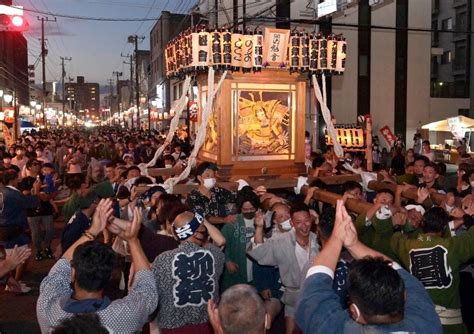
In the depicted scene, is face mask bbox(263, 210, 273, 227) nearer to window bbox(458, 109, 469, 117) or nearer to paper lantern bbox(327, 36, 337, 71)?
paper lantern bbox(327, 36, 337, 71)

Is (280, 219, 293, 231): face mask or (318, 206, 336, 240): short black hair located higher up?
(318, 206, 336, 240): short black hair

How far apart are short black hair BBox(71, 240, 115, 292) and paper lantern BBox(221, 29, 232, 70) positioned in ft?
21.0

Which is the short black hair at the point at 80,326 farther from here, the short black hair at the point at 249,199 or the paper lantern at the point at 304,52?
the paper lantern at the point at 304,52

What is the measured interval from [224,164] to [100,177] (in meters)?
4.52

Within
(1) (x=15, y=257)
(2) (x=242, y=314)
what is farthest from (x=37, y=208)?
(2) (x=242, y=314)

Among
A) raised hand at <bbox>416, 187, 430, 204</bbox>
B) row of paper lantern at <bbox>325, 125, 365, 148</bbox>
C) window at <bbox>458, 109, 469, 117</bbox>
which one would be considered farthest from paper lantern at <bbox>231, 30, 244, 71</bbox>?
window at <bbox>458, 109, 469, 117</bbox>

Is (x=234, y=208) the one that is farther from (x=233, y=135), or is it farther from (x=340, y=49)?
(x=340, y=49)

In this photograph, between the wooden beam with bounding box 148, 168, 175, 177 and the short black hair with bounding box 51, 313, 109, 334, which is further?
the wooden beam with bounding box 148, 168, 175, 177

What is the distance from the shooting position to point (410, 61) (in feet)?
97.3

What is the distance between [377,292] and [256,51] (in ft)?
24.2

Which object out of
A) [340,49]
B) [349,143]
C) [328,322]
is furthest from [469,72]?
[328,322]

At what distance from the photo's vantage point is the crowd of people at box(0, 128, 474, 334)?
2750 mm

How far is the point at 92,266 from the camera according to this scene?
329 centimetres

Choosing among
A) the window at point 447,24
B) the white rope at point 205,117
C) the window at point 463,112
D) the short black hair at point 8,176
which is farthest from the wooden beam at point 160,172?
the window at point 447,24
